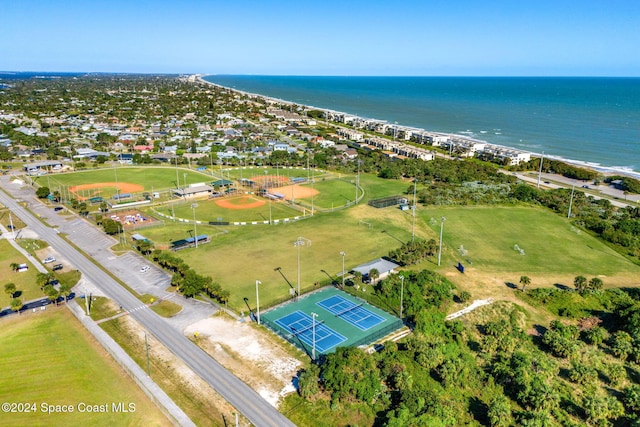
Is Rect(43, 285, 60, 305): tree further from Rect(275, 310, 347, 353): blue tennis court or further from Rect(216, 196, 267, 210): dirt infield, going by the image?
Rect(216, 196, 267, 210): dirt infield

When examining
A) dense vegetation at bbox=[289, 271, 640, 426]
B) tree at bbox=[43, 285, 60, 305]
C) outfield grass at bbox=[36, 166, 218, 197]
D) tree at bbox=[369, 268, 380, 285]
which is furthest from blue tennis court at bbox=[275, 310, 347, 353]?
outfield grass at bbox=[36, 166, 218, 197]

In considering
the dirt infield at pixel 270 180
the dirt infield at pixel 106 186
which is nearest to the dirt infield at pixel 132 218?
the dirt infield at pixel 106 186

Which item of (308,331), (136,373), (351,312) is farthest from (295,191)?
(136,373)

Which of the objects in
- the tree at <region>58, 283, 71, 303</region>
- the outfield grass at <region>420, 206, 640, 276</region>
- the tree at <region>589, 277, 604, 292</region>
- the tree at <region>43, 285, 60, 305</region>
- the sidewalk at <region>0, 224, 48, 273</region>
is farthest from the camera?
the outfield grass at <region>420, 206, 640, 276</region>

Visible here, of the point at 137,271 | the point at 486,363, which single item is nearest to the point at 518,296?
the point at 486,363

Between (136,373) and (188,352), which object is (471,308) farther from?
(136,373)

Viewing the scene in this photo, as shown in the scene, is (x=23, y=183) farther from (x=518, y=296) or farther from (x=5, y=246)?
(x=518, y=296)

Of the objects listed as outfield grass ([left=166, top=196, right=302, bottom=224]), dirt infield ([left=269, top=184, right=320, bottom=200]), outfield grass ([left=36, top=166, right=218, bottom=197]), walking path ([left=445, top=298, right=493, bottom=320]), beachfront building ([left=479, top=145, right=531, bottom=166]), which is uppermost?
beachfront building ([left=479, top=145, right=531, bottom=166])
